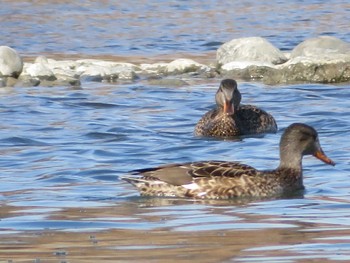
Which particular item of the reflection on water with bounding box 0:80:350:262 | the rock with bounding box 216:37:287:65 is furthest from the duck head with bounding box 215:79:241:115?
the rock with bounding box 216:37:287:65

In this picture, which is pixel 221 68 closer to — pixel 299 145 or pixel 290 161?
pixel 299 145

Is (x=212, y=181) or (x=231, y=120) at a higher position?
(x=212, y=181)

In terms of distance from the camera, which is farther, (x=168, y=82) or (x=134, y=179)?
(x=168, y=82)

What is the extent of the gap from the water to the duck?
13.0 inches

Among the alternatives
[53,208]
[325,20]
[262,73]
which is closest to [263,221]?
[53,208]

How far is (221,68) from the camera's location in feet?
77.9

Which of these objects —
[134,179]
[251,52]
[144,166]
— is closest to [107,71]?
[251,52]

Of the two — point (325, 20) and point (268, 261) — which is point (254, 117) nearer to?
point (268, 261)

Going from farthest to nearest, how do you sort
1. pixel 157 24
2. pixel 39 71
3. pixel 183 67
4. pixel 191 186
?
pixel 157 24, pixel 183 67, pixel 39 71, pixel 191 186

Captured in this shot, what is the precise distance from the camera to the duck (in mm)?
16750

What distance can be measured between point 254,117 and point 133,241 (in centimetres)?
833

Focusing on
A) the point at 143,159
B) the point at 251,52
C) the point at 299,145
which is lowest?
the point at 251,52

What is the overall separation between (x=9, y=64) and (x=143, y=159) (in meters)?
8.41

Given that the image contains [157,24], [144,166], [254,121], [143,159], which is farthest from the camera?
[157,24]
